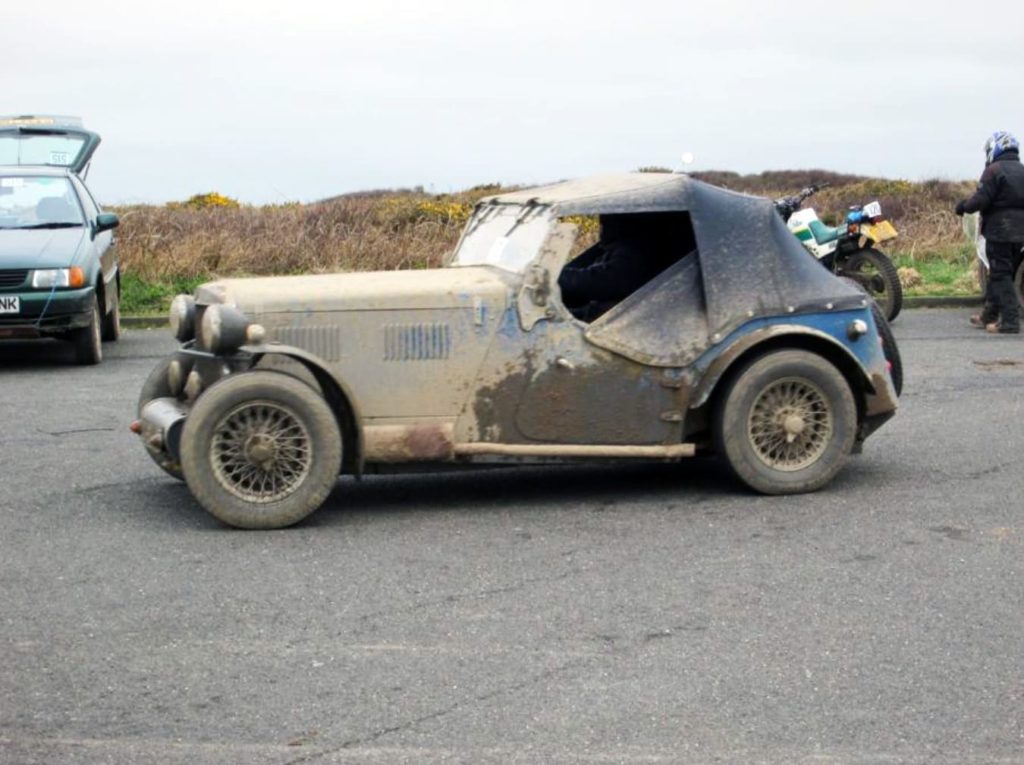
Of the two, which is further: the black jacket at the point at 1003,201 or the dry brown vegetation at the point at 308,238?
the dry brown vegetation at the point at 308,238

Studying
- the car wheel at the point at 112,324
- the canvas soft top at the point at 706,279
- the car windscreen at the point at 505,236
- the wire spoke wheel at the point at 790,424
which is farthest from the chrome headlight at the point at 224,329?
the car wheel at the point at 112,324

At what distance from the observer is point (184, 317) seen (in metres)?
8.91

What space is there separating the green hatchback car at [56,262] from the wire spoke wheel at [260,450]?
7163mm

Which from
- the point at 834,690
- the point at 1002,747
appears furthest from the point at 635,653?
the point at 1002,747

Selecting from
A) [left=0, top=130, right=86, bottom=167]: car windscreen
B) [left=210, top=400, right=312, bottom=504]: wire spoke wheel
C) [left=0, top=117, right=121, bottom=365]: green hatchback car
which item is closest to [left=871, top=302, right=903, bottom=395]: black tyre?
[left=210, top=400, right=312, bottom=504]: wire spoke wheel

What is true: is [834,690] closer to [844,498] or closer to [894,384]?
[844,498]

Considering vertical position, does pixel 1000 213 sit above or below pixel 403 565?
above

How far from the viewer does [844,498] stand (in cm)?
879

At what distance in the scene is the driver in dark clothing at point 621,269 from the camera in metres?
8.97

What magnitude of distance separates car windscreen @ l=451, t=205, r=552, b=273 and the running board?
35.6 inches

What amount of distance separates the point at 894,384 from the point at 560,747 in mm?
4720

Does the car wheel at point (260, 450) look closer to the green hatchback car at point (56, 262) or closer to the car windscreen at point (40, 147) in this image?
the green hatchback car at point (56, 262)

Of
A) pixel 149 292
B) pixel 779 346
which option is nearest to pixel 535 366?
pixel 779 346

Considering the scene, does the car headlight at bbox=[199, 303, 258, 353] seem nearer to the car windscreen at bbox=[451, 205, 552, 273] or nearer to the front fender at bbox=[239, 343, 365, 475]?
the front fender at bbox=[239, 343, 365, 475]
